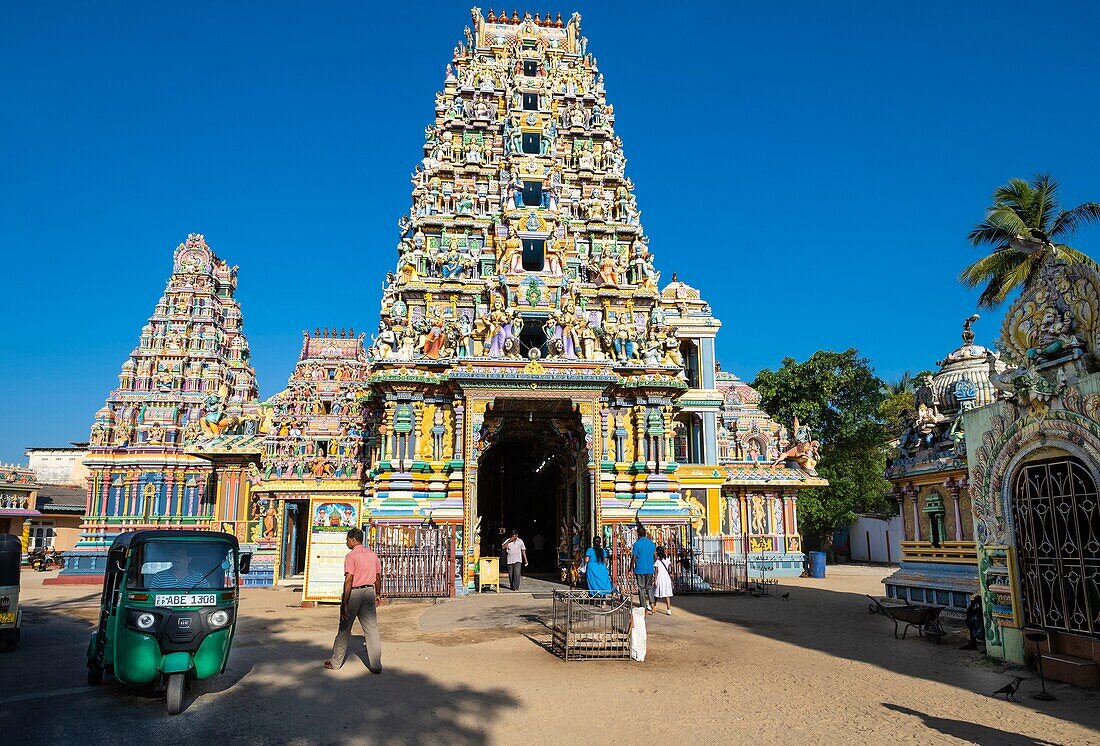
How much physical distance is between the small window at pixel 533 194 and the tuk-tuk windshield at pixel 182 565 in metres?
21.0

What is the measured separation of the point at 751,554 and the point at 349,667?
2364 centimetres

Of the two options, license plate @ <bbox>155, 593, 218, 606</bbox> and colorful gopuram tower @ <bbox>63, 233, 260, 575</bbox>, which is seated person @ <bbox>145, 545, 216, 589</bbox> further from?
colorful gopuram tower @ <bbox>63, 233, 260, 575</bbox>

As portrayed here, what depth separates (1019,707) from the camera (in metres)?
→ 8.61

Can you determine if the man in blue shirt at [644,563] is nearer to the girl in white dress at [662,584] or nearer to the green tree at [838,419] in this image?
the girl in white dress at [662,584]

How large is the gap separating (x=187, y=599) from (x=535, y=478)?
2315 cm

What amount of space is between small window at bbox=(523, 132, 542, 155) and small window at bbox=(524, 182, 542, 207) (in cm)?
233

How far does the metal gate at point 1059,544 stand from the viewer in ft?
31.6

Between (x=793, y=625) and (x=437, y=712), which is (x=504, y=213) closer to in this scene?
(x=793, y=625)

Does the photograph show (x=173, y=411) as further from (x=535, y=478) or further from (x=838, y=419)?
(x=838, y=419)

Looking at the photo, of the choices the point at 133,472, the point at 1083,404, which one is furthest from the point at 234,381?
the point at 1083,404

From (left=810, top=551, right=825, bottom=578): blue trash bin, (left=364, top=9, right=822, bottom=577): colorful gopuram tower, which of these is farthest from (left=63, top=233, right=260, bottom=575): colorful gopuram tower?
(left=810, top=551, right=825, bottom=578): blue trash bin

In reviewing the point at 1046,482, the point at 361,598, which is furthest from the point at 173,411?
the point at 1046,482

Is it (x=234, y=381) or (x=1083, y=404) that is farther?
(x=234, y=381)

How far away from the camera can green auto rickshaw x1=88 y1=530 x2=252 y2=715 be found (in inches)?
323
